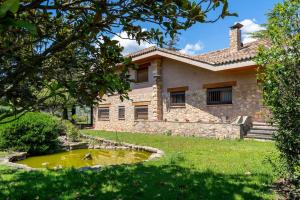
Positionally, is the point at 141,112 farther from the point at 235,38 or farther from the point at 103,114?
the point at 235,38

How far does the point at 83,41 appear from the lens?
3.25m

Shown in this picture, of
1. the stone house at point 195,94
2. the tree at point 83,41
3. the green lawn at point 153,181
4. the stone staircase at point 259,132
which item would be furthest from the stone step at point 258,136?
the tree at point 83,41

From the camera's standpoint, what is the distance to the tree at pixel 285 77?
4.58m

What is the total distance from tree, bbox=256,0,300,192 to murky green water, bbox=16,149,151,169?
643cm

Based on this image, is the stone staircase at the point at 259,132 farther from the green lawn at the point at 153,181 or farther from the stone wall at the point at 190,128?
the green lawn at the point at 153,181

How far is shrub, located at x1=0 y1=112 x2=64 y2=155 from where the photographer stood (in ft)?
38.8

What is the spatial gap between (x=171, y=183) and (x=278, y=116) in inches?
94.7

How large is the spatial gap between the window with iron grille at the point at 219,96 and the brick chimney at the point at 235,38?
2.98 metres

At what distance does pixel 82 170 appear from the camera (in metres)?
7.62

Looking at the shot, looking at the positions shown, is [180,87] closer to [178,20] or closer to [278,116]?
[278,116]

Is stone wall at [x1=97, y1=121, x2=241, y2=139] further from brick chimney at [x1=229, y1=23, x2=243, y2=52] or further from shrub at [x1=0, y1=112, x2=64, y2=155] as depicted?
shrub at [x1=0, y1=112, x2=64, y2=155]

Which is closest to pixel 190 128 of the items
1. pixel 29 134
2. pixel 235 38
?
pixel 235 38

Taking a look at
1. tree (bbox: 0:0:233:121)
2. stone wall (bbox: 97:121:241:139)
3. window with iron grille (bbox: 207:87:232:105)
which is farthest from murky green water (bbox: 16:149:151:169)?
window with iron grille (bbox: 207:87:232:105)

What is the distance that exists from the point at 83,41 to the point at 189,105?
1738 cm
